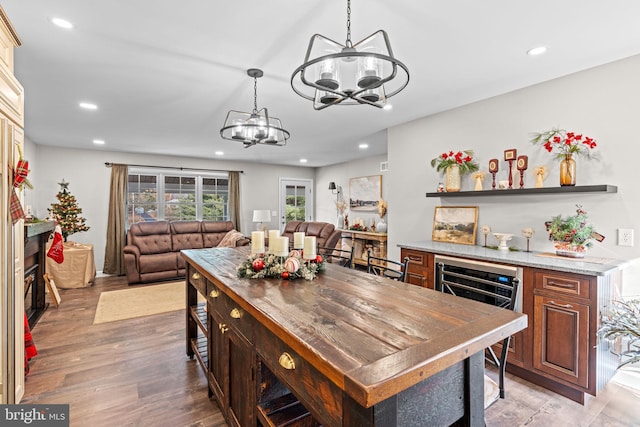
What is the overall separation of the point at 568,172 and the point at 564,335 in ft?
4.26

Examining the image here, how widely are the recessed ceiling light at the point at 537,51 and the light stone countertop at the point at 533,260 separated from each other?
1.56 m

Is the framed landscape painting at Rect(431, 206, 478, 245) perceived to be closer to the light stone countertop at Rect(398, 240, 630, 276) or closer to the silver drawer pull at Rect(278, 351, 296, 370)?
the light stone countertop at Rect(398, 240, 630, 276)

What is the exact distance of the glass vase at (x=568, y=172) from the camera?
2.54 meters

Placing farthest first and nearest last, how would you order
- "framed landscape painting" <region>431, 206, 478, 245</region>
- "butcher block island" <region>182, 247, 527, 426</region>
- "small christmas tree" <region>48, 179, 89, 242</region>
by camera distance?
"small christmas tree" <region>48, 179, 89, 242</region> → "framed landscape painting" <region>431, 206, 478, 245</region> → "butcher block island" <region>182, 247, 527, 426</region>

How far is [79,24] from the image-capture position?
6.36ft

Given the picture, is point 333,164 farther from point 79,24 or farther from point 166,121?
point 79,24

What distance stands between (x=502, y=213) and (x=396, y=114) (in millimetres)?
1632

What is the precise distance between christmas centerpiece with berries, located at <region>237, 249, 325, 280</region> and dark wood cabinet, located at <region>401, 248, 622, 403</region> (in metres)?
1.74

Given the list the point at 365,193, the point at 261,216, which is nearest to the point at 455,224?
the point at 365,193

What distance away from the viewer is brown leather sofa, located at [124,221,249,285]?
533 centimetres

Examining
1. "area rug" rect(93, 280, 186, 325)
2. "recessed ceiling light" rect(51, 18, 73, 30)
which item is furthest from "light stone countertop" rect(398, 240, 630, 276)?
"area rug" rect(93, 280, 186, 325)

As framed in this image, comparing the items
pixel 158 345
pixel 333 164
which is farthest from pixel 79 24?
pixel 333 164

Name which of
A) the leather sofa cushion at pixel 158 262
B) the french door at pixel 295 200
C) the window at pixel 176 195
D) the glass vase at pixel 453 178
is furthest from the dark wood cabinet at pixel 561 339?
the french door at pixel 295 200

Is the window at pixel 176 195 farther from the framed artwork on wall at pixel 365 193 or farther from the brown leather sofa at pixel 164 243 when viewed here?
the framed artwork on wall at pixel 365 193
